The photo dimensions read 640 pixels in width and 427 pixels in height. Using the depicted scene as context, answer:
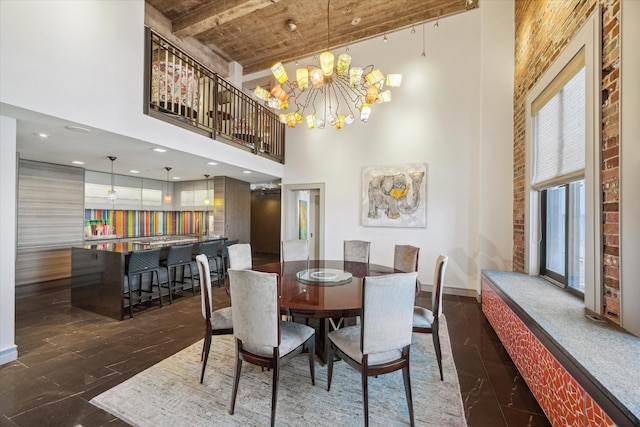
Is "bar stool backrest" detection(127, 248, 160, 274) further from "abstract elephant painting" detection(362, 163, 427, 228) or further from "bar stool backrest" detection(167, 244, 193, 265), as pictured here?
"abstract elephant painting" detection(362, 163, 427, 228)

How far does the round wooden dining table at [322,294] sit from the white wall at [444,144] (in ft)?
7.35

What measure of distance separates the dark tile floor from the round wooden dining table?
3.59ft

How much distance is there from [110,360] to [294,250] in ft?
7.59

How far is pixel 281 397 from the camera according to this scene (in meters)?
2.01

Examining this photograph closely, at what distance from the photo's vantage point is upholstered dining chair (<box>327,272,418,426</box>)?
167cm

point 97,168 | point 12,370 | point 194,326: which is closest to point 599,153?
point 194,326

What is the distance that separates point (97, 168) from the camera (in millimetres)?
5293

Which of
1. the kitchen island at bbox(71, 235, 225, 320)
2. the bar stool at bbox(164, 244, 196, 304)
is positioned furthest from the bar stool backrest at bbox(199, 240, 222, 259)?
the kitchen island at bbox(71, 235, 225, 320)

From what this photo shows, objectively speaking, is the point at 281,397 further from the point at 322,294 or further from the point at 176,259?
the point at 176,259

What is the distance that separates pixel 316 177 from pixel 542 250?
12.9 ft

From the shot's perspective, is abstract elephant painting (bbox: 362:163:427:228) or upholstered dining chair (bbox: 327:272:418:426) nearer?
upholstered dining chair (bbox: 327:272:418:426)

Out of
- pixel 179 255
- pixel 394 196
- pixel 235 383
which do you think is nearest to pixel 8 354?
pixel 179 255

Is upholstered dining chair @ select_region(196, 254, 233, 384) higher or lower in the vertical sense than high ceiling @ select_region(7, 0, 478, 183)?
lower

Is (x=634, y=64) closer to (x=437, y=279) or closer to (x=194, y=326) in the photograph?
(x=437, y=279)
